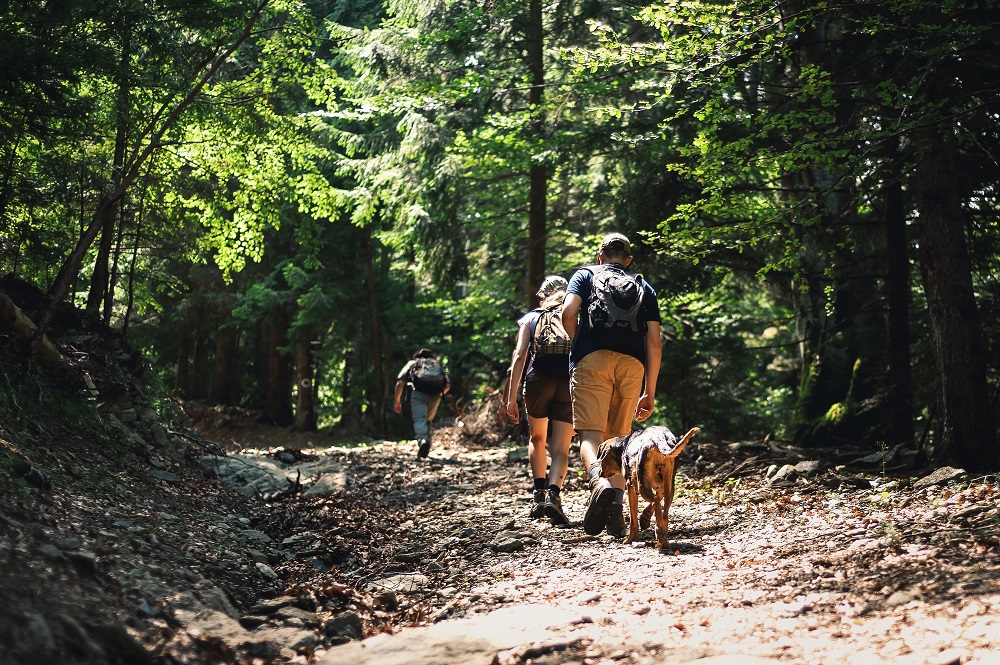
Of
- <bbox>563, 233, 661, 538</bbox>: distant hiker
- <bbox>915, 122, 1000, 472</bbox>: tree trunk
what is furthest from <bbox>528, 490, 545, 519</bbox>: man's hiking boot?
<bbox>915, 122, 1000, 472</bbox>: tree trunk

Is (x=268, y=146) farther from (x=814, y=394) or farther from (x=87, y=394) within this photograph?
(x=814, y=394)

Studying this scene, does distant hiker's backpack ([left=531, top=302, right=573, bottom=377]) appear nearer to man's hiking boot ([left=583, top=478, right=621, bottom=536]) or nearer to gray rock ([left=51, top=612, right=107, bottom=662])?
man's hiking boot ([left=583, top=478, right=621, bottom=536])

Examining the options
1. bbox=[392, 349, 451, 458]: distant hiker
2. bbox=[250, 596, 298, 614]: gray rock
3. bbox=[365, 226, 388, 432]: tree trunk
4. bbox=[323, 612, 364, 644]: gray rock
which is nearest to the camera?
bbox=[323, 612, 364, 644]: gray rock

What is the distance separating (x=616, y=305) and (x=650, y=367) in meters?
0.56

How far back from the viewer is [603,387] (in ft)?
21.0

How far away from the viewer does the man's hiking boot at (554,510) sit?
6.84m

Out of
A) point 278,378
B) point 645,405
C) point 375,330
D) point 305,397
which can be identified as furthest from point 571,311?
point 278,378

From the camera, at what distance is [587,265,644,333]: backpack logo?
6.31 meters

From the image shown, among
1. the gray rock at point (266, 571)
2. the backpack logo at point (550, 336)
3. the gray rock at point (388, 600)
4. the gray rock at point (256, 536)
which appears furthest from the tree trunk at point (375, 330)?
the gray rock at point (388, 600)

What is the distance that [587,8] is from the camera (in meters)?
14.3

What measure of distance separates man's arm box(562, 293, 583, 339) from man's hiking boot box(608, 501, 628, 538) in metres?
1.44

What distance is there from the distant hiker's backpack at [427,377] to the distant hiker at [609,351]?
696cm

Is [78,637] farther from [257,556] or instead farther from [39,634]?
[257,556]

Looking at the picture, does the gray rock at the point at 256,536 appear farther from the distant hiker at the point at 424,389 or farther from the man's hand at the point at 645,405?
the distant hiker at the point at 424,389
